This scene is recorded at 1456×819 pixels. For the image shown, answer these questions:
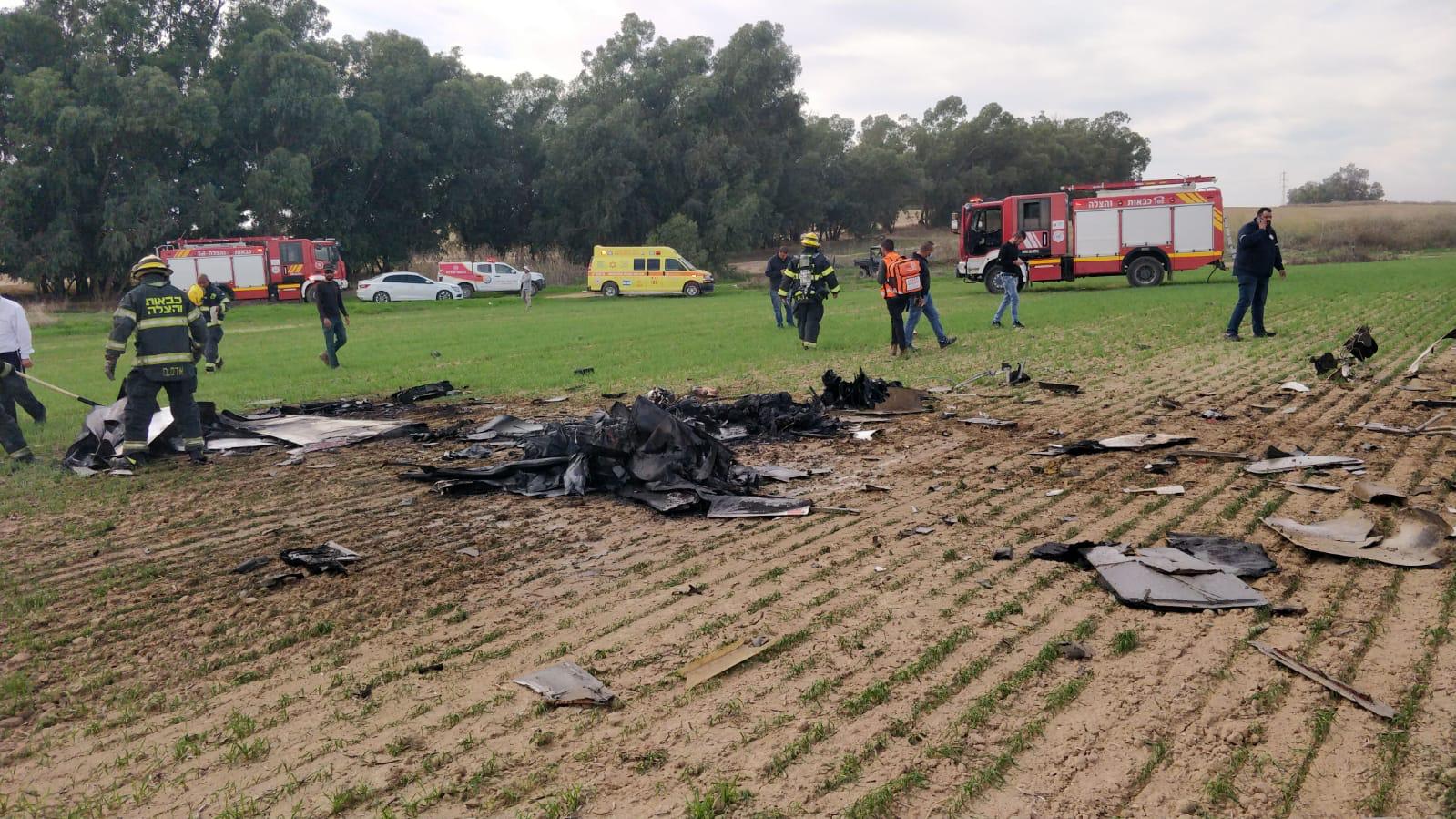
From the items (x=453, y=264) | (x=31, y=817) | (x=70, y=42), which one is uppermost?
(x=70, y=42)

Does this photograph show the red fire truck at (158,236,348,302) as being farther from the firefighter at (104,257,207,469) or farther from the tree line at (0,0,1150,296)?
the firefighter at (104,257,207,469)

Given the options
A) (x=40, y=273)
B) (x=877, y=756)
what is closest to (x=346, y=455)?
(x=877, y=756)

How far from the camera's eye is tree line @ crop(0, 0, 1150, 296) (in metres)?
41.2

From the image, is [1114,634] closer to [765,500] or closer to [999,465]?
[765,500]

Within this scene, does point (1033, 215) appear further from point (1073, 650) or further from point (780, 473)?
point (1073, 650)

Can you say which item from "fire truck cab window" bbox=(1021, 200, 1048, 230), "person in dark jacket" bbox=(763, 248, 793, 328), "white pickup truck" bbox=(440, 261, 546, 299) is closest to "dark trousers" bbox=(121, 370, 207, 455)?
"person in dark jacket" bbox=(763, 248, 793, 328)

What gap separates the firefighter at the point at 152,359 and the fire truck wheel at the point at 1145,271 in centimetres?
2700

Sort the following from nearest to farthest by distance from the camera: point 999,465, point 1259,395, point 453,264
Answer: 1. point 999,465
2. point 1259,395
3. point 453,264

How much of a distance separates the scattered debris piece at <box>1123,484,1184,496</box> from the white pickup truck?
39.7m

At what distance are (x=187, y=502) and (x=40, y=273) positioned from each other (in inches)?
1650

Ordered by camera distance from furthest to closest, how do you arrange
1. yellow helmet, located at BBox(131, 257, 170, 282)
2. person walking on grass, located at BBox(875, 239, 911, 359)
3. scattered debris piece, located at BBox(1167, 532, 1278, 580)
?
1. person walking on grass, located at BBox(875, 239, 911, 359)
2. yellow helmet, located at BBox(131, 257, 170, 282)
3. scattered debris piece, located at BBox(1167, 532, 1278, 580)

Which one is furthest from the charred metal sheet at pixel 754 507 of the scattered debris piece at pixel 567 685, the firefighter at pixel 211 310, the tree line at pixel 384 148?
the tree line at pixel 384 148

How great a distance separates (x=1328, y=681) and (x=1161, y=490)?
116 inches

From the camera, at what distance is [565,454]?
25.6ft
